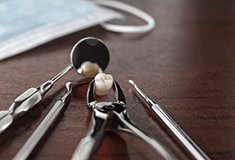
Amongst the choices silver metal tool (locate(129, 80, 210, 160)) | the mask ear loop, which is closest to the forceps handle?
silver metal tool (locate(129, 80, 210, 160))

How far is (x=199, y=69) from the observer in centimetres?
44

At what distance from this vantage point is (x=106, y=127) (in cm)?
25

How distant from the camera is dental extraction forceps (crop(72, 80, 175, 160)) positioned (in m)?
0.21

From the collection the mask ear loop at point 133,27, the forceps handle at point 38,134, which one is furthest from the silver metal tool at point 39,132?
the mask ear loop at point 133,27

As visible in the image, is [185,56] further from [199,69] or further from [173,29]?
[173,29]

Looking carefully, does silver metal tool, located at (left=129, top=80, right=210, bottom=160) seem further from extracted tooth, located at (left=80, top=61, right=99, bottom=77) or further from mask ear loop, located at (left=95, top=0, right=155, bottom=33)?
mask ear loop, located at (left=95, top=0, right=155, bottom=33)

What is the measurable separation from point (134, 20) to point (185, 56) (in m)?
0.22

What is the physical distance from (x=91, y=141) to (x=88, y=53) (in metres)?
0.20

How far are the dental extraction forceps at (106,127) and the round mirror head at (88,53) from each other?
0.10 meters

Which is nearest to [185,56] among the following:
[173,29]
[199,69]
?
[199,69]

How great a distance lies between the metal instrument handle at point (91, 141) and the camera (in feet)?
0.69

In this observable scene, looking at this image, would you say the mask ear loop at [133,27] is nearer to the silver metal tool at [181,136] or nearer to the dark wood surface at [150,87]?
the dark wood surface at [150,87]

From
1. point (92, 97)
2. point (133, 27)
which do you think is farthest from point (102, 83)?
point (133, 27)

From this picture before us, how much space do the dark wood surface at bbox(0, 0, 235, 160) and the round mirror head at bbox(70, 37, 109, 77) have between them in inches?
0.8
